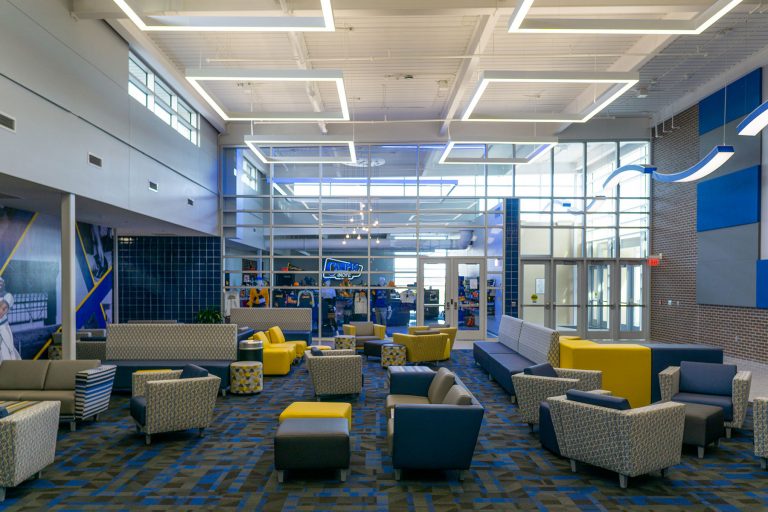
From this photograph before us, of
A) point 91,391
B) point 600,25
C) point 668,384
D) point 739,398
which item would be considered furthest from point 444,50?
point 91,391

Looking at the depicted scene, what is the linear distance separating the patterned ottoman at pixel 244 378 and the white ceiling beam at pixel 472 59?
19.9 feet

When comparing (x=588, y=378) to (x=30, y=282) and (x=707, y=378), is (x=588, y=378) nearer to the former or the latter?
(x=707, y=378)

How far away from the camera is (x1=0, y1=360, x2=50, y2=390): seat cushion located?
6.35 m

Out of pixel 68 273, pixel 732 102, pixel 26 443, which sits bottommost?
pixel 26 443

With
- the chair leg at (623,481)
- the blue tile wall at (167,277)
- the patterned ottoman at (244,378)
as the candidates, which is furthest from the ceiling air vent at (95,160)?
the chair leg at (623,481)

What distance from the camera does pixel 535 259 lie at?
14.1 meters

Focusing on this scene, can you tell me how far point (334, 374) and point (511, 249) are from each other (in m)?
8.14

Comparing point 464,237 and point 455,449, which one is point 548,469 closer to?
point 455,449

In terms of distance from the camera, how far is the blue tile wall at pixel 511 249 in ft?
45.8

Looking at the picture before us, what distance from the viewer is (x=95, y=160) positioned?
7805mm

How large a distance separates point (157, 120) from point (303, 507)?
8467 millimetres

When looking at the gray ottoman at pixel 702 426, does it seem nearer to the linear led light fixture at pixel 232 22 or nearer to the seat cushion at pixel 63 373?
the linear led light fixture at pixel 232 22

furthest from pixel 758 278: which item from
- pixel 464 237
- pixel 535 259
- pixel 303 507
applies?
pixel 303 507

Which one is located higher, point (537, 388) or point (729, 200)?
point (729, 200)
